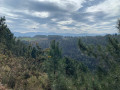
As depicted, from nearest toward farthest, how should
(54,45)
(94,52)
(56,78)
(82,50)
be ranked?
(56,78) < (54,45) < (94,52) < (82,50)

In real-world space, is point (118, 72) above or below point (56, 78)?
above

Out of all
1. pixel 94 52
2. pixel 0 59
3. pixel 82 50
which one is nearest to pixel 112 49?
pixel 94 52

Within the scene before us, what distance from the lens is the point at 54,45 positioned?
961 centimetres

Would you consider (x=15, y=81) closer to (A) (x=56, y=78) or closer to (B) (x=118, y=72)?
(A) (x=56, y=78)

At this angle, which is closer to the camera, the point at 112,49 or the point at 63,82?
the point at 63,82

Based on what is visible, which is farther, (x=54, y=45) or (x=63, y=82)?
(x=54, y=45)

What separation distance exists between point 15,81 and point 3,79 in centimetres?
71

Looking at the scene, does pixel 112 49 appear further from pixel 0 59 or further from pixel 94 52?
pixel 0 59

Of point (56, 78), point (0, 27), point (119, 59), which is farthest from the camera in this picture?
point (0, 27)

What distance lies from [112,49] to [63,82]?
21.4 feet

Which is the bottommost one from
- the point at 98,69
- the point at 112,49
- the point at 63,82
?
the point at 98,69

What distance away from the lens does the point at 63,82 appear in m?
4.99

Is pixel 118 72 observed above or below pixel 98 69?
above

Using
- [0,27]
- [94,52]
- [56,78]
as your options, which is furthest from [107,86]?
[0,27]
